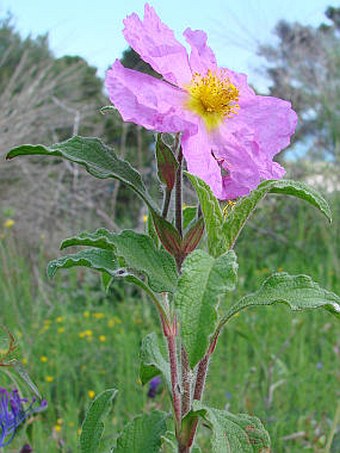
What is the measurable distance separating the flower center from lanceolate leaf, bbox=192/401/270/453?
29 centimetres

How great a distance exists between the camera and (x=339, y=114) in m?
5.66

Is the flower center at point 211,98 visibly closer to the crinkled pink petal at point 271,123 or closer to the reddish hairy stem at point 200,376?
the crinkled pink petal at point 271,123

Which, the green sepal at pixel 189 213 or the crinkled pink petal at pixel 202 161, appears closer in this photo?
the crinkled pink petal at pixel 202 161

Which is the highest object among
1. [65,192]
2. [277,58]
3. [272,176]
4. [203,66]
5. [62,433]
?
[277,58]

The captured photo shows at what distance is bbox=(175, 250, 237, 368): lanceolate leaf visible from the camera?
584mm

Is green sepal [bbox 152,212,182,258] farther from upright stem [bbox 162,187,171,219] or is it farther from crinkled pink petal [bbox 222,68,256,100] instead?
crinkled pink petal [bbox 222,68,256,100]

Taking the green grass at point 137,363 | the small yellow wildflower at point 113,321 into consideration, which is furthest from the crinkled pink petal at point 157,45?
the small yellow wildflower at point 113,321

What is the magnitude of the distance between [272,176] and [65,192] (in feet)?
14.2

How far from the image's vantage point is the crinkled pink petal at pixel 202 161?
2.29 feet

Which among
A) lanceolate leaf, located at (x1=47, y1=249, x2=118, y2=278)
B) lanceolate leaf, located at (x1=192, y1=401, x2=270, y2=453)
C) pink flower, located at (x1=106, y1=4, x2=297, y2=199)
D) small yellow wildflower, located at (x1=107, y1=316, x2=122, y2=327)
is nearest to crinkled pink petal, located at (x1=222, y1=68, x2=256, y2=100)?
pink flower, located at (x1=106, y1=4, x2=297, y2=199)

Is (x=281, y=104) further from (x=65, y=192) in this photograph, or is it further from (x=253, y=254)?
(x=65, y=192)

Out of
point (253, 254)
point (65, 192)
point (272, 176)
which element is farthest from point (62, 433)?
point (65, 192)

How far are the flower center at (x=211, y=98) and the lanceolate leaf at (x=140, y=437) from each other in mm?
346

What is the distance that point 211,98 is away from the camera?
764 mm
